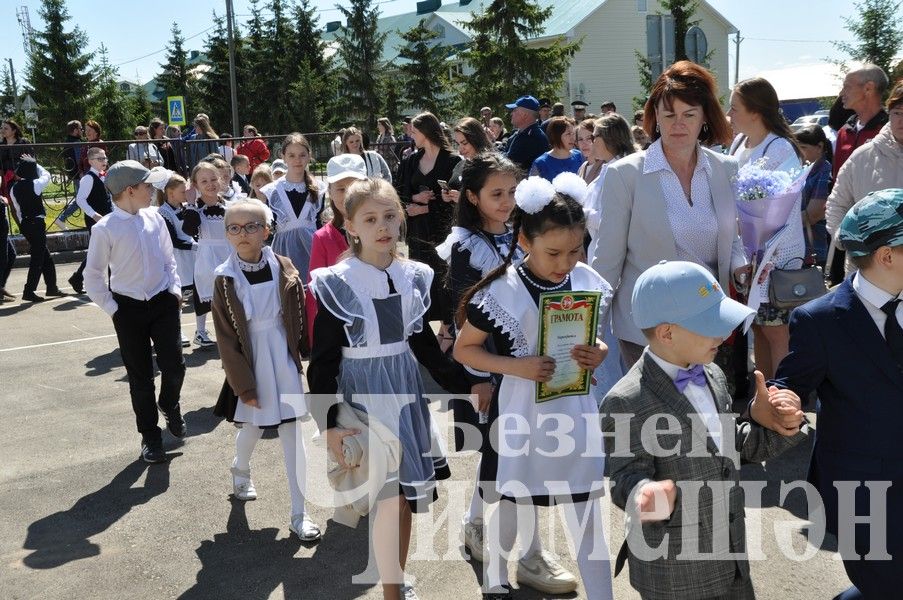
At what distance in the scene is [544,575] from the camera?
156 inches

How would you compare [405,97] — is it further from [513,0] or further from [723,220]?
[723,220]

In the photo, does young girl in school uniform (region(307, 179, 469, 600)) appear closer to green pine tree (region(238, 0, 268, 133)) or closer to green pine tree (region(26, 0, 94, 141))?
green pine tree (region(26, 0, 94, 141))

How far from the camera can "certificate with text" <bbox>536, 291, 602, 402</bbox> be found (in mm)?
3477

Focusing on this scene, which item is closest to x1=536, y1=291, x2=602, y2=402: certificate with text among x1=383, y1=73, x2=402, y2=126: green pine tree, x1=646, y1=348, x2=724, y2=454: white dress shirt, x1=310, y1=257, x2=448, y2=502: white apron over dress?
x1=310, y1=257, x2=448, y2=502: white apron over dress

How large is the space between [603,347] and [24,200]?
11537 mm

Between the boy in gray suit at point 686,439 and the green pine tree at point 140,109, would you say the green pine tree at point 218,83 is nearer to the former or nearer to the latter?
the green pine tree at point 140,109

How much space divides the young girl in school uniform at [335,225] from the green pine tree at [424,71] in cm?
4830

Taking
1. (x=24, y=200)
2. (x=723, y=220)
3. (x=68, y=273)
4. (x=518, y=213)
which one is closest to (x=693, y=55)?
(x=723, y=220)

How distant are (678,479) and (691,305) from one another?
0.55 m

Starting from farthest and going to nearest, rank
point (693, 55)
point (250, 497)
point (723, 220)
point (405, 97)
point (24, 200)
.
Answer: point (405, 97) < point (24, 200) < point (693, 55) < point (250, 497) < point (723, 220)

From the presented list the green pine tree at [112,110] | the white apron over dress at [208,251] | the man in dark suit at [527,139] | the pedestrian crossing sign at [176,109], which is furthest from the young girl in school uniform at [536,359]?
the green pine tree at [112,110]

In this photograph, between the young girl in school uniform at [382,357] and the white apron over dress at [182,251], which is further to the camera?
the white apron over dress at [182,251]

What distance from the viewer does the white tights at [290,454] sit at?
15.5 ft

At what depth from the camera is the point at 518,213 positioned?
366 centimetres
